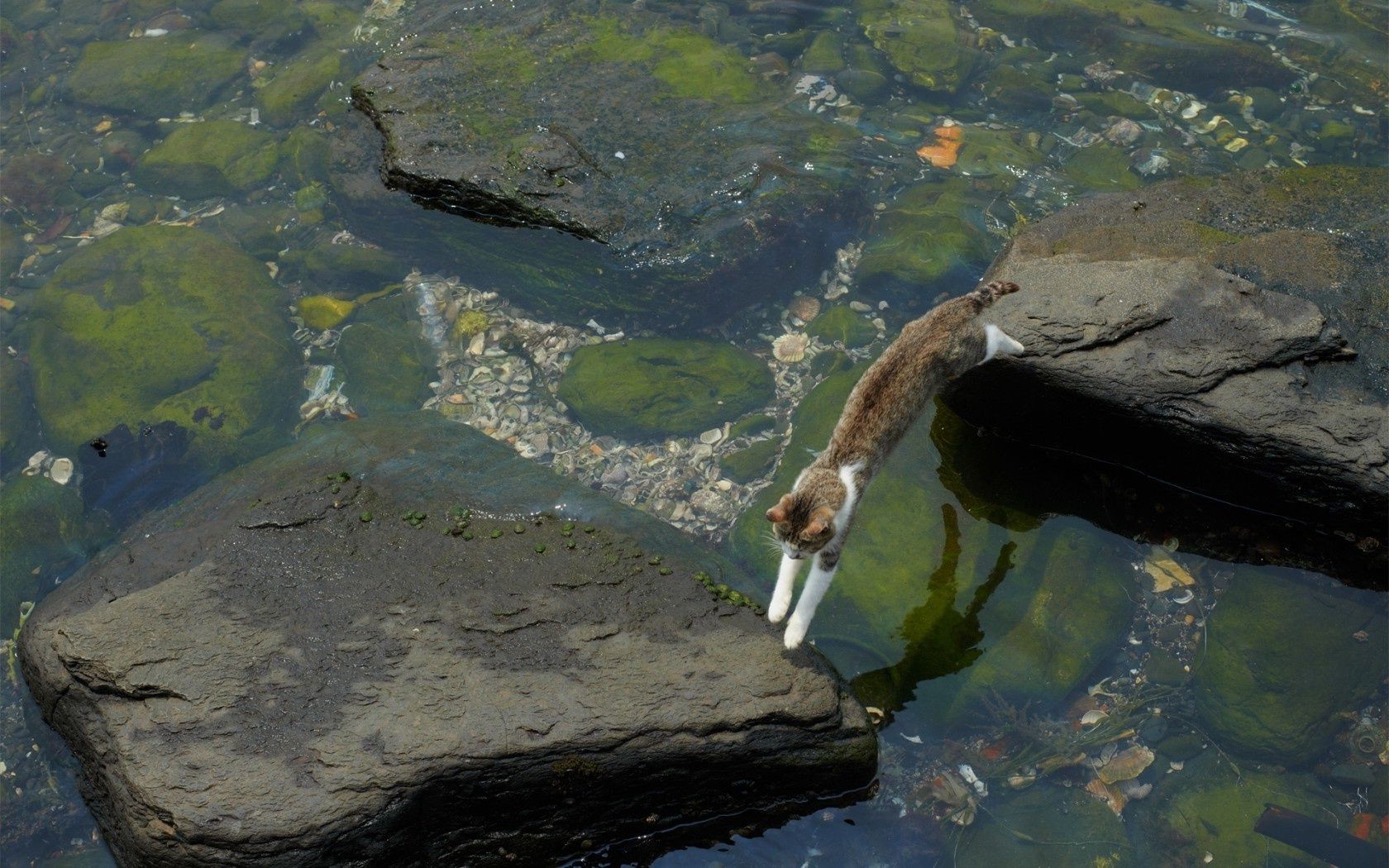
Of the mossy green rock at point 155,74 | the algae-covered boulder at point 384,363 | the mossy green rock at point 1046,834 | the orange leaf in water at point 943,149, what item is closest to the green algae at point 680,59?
the orange leaf in water at point 943,149

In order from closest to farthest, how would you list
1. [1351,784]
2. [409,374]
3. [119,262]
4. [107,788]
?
[107,788] → [1351,784] → [409,374] → [119,262]

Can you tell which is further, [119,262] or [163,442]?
[119,262]

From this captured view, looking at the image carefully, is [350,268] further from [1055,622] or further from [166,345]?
[1055,622]

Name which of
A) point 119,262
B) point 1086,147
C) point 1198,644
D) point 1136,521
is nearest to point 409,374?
point 119,262

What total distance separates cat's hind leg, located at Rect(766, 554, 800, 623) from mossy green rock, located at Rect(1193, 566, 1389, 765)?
3.31m

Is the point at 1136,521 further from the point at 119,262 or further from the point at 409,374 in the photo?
the point at 119,262

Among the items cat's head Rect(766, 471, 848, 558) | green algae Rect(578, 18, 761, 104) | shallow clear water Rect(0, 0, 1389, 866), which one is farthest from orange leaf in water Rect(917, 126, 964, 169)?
cat's head Rect(766, 471, 848, 558)

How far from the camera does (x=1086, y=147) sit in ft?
36.7

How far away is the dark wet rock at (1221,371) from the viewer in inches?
265

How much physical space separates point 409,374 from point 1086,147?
7.88 meters

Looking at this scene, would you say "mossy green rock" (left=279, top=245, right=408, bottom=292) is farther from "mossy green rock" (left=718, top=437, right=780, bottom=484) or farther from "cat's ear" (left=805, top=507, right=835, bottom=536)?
"cat's ear" (left=805, top=507, right=835, bottom=536)

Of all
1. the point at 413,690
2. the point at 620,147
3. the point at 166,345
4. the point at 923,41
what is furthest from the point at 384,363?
the point at 923,41

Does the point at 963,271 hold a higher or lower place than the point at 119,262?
higher

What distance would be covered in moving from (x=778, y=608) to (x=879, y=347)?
12.6 ft
